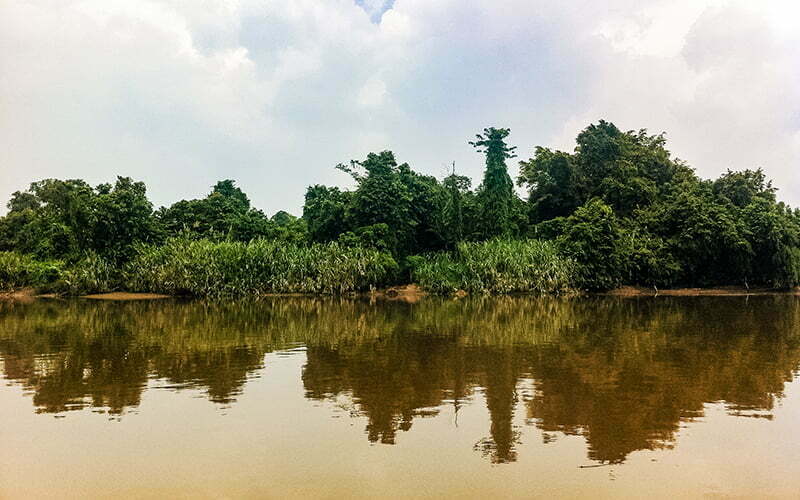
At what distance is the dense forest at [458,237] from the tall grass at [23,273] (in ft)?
0.28

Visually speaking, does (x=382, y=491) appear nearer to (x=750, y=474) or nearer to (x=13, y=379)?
(x=750, y=474)

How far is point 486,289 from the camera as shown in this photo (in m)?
33.2

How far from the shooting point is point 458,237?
3969 cm

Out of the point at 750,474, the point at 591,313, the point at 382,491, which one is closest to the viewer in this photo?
the point at 382,491

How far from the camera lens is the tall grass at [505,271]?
32.8 m

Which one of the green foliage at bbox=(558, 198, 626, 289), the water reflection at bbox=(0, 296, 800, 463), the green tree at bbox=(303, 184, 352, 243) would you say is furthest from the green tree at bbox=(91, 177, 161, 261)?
the green foliage at bbox=(558, 198, 626, 289)

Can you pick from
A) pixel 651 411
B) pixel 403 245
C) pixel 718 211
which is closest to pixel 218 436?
pixel 651 411

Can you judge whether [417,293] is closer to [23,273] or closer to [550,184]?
[550,184]

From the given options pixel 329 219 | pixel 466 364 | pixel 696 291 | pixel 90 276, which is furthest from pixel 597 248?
pixel 90 276

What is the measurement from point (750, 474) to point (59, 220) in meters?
39.6

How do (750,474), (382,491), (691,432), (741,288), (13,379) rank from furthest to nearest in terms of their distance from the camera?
(741,288) < (13,379) < (691,432) < (750,474) < (382,491)

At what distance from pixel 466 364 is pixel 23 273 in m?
34.3

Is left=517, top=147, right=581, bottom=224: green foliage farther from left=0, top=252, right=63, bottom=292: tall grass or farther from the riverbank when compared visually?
left=0, top=252, right=63, bottom=292: tall grass

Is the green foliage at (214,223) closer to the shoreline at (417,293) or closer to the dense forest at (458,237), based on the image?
the dense forest at (458,237)
